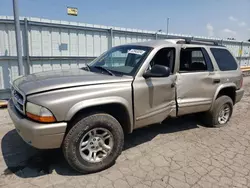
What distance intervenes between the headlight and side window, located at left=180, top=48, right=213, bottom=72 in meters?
2.62

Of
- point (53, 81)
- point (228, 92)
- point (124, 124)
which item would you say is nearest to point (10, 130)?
point (53, 81)

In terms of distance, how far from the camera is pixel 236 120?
549cm

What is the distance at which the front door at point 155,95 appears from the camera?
326 cm

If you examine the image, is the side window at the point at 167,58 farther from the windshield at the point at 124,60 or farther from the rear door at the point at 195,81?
the windshield at the point at 124,60

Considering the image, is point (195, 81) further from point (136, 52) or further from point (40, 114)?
point (40, 114)

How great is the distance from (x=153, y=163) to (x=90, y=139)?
3.57 ft

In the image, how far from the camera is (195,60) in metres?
→ 4.34

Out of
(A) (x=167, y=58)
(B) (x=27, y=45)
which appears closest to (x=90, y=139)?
(A) (x=167, y=58)

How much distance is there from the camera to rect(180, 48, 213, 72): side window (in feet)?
13.5

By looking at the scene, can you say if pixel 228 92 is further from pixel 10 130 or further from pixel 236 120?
pixel 10 130

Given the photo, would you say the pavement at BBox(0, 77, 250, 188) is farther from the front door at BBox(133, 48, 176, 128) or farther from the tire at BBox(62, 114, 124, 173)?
the front door at BBox(133, 48, 176, 128)

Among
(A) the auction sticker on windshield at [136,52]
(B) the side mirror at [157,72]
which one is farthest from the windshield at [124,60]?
(B) the side mirror at [157,72]

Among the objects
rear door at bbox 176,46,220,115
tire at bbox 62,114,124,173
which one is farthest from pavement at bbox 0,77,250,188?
rear door at bbox 176,46,220,115

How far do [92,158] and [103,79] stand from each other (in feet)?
3.79
